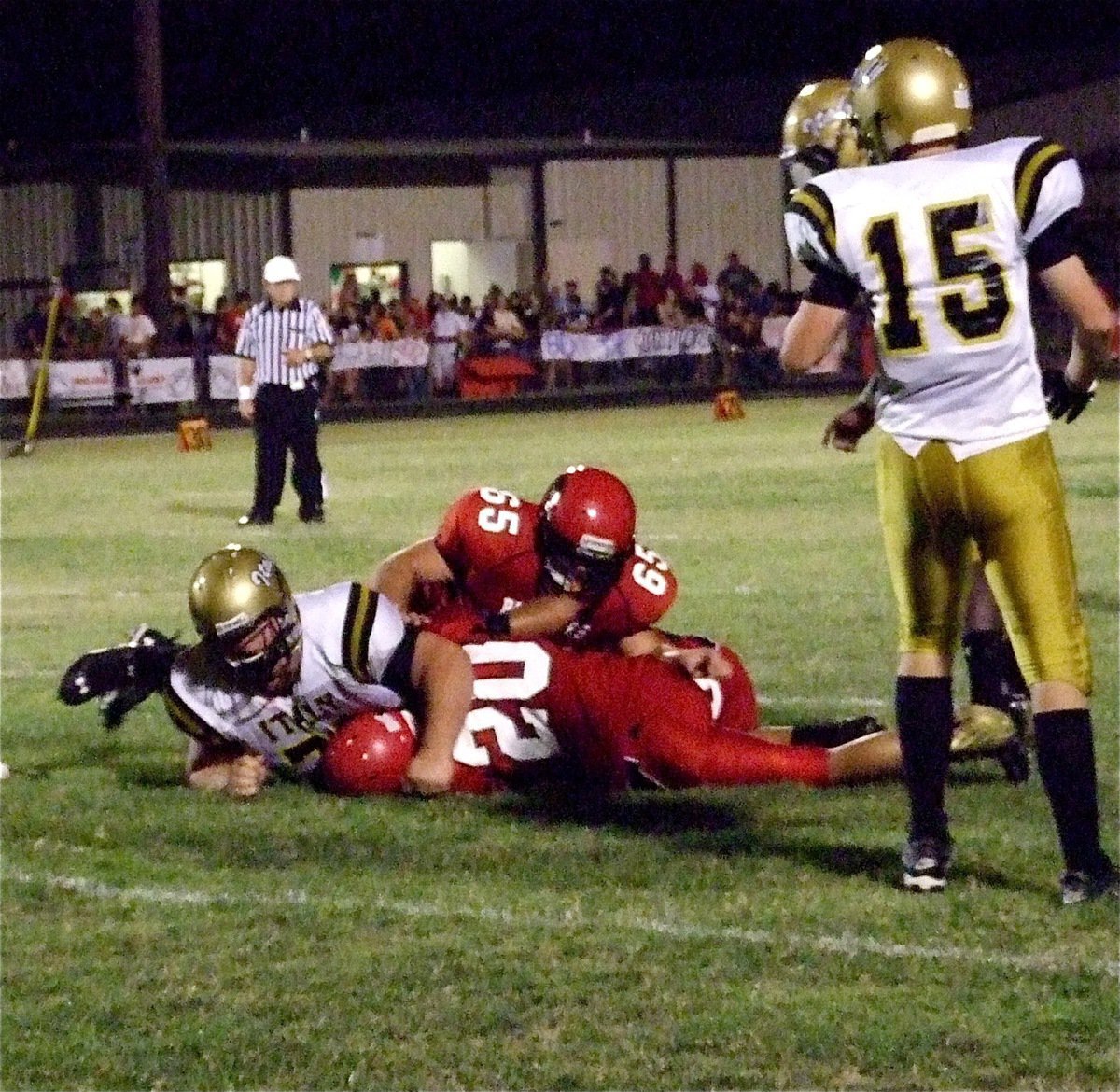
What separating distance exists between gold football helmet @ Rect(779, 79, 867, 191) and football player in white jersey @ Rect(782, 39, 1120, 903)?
0.59 m

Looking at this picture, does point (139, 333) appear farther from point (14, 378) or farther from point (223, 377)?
point (14, 378)

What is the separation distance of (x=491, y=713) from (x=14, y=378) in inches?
784

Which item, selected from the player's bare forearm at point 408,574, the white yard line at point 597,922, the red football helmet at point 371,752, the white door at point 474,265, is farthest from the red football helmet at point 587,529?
the white door at point 474,265

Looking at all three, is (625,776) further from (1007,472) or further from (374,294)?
(374,294)

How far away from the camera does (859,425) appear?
482cm

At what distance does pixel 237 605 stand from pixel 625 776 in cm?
120

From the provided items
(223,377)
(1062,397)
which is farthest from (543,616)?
(223,377)

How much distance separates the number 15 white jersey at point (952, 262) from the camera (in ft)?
14.7

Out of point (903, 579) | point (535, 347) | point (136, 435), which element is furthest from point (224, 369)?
point (903, 579)

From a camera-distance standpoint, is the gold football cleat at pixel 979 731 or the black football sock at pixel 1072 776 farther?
the gold football cleat at pixel 979 731

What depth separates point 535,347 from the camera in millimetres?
28625

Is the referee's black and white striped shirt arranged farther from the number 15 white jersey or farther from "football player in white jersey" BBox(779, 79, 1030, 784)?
the number 15 white jersey

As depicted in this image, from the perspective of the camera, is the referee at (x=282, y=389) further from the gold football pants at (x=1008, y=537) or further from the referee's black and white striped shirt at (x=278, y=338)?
the gold football pants at (x=1008, y=537)

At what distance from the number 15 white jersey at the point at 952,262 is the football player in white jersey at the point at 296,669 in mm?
1670
